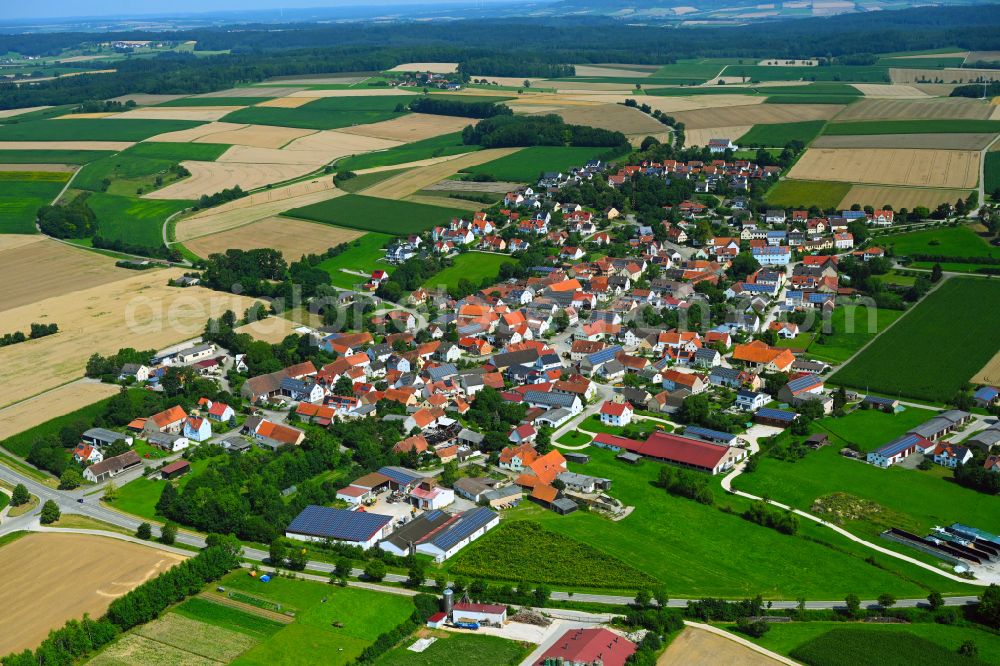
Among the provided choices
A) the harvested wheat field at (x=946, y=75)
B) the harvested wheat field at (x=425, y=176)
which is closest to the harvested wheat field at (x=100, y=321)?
the harvested wheat field at (x=425, y=176)

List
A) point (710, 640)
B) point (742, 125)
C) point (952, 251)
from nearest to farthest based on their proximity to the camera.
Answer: point (710, 640), point (952, 251), point (742, 125)

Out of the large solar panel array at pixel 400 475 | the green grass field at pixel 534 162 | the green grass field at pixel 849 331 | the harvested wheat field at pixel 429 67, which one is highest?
the harvested wheat field at pixel 429 67

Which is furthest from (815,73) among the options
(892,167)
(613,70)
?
(892,167)

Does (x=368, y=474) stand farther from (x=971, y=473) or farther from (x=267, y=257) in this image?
(x=267, y=257)

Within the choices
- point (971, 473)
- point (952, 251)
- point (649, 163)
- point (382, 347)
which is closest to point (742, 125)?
point (649, 163)

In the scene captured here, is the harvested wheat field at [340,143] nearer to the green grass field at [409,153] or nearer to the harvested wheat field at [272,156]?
the harvested wheat field at [272,156]

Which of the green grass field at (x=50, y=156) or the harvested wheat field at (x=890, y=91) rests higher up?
the harvested wheat field at (x=890, y=91)
